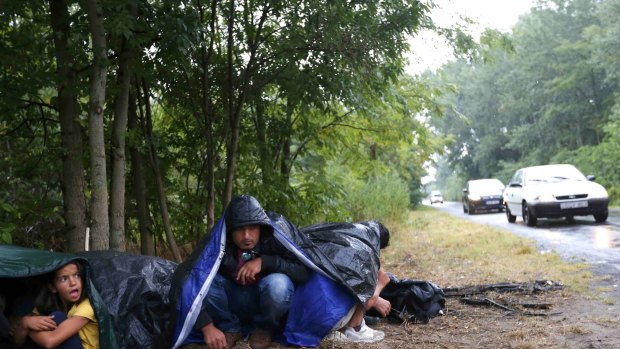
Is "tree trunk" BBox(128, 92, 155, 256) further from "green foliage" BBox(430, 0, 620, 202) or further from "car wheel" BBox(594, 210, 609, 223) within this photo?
"green foliage" BBox(430, 0, 620, 202)

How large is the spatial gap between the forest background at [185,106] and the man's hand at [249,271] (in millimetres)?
1500

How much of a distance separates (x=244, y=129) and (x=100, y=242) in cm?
342

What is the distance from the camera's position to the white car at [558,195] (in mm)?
12953

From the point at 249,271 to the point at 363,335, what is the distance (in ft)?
3.46

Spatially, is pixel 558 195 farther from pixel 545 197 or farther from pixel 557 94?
pixel 557 94

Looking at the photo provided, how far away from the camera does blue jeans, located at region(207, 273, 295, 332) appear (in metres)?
4.05

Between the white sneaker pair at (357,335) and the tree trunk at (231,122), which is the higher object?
the tree trunk at (231,122)

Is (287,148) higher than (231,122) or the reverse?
the reverse

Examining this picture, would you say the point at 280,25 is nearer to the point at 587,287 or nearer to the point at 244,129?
the point at 244,129

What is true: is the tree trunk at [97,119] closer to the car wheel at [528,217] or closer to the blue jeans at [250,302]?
the blue jeans at [250,302]

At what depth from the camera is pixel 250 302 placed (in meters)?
4.23

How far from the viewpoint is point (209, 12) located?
6723 mm

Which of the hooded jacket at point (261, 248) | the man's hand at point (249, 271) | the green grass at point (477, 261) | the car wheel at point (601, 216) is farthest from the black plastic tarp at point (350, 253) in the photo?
the car wheel at point (601, 216)

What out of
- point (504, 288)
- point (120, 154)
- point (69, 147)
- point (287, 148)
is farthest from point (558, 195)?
point (69, 147)
